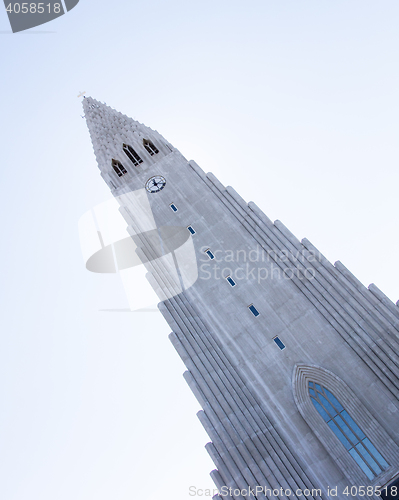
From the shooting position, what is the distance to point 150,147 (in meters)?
48.9

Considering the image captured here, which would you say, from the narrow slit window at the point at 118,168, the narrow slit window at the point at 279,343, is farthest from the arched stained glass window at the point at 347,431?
the narrow slit window at the point at 118,168

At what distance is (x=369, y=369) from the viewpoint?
28.7 meters

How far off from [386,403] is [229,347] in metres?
11.3

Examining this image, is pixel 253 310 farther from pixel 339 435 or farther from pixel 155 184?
pixel 155 184

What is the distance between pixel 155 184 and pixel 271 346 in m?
21.3

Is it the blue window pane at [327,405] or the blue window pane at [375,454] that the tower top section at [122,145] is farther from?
the blue window pane at [375,454]

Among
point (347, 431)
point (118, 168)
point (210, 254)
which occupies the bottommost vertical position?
point (347, 431)

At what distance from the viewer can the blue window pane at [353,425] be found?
26875 millimetres

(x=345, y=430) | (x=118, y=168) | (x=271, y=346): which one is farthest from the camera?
(x=118, y=168)

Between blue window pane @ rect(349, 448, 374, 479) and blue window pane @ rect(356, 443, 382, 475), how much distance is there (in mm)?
255

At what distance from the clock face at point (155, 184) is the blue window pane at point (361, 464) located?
28908mm

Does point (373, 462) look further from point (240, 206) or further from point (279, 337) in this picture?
point (240, 206)

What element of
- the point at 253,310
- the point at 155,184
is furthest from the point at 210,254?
the point at 155,184

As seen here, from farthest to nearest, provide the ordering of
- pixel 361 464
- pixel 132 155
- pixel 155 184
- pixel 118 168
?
pixel 132 155 < pixel 118 168 < pixel 155 184 < pixel 361 464
